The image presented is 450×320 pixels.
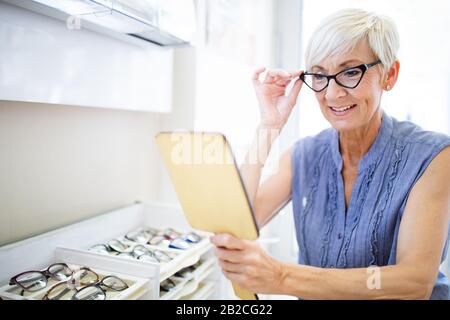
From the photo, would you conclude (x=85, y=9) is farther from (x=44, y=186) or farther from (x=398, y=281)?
(x=398, y=281)

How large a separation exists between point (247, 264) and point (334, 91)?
1.12 ft

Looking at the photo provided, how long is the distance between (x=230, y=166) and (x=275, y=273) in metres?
0.24

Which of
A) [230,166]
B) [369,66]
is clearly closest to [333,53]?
[369,66]

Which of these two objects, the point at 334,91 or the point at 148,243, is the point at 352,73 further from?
the point at 148,243

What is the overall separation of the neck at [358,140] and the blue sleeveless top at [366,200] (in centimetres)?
1

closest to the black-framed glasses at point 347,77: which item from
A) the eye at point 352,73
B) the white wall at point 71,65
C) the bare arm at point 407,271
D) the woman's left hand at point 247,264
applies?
the eye at point 352,73

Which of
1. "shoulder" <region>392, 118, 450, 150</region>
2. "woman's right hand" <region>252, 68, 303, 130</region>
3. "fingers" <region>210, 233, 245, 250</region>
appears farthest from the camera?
"woman's right hand" <region>252, 68, 303, 130</region>

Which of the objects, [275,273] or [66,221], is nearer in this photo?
[275,273]

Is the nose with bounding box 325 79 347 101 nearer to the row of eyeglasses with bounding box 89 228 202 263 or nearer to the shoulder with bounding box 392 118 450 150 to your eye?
the shoulder with bounding box 392 118 450 150

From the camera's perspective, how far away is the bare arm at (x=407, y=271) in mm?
567

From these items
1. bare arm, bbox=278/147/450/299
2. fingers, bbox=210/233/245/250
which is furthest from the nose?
fingers, bbox=210/233/245/250

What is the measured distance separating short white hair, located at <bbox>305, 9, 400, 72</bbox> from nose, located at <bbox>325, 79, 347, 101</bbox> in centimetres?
5

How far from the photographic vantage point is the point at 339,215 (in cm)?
72

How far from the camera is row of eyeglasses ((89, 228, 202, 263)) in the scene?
0.77 meters
